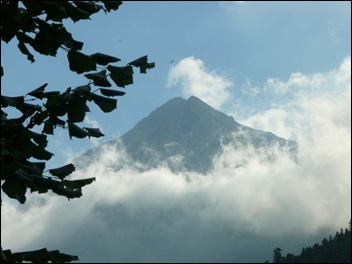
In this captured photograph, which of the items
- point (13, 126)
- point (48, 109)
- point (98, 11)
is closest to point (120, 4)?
point (98, 11)

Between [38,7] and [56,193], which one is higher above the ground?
[38,7]

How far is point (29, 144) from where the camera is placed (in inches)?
253

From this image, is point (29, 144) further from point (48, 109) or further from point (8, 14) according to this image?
point (8, 14)

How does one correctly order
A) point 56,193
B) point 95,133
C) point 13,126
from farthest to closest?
point 95,133, point 56,193, point 13,126

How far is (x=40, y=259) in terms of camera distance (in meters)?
6.59

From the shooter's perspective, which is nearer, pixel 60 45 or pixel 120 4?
pixel 60 45

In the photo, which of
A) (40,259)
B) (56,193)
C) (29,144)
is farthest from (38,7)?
(40,259)

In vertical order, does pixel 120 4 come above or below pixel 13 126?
above

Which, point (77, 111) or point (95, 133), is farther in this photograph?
point (95, 133)

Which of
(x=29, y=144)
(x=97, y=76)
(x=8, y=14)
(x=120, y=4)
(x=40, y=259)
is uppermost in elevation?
(x=120, y=4)

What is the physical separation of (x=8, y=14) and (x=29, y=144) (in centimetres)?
139

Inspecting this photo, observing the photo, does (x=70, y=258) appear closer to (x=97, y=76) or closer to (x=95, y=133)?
(x=95, y=133)

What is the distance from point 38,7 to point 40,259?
268 cm

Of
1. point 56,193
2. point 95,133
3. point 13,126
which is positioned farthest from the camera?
point 95,133
